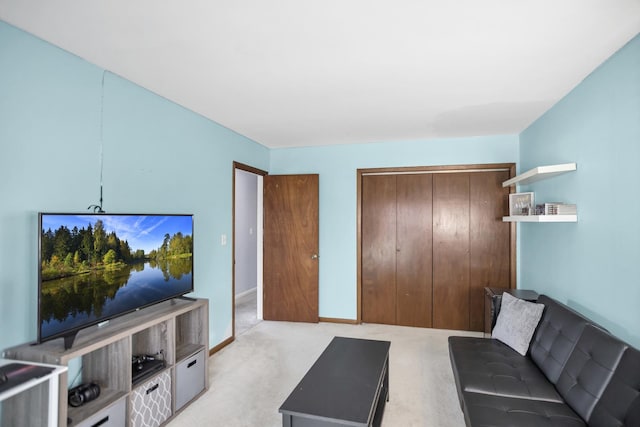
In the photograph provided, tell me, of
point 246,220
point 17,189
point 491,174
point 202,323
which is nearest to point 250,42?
point 17,189

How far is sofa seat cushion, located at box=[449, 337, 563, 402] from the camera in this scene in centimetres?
197

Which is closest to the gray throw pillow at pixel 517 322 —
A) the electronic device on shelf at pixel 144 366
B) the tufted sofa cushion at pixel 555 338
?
the tufted sofa cushion at pixel 555 338

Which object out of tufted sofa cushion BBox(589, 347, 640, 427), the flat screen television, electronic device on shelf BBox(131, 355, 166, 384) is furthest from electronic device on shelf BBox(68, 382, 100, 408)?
tufted sofa cushion BBox(589, 347, 640, 427)

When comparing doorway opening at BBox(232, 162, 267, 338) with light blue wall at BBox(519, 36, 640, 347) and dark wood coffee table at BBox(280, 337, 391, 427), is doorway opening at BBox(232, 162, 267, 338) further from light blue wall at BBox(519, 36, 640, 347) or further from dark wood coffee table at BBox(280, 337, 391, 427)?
light blue wall at BBox(519, 36, 640, 347)

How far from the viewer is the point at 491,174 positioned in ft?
13.5

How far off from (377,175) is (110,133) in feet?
10.2

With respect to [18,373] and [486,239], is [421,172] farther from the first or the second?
[18,373]

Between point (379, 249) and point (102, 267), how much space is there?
3233 mm

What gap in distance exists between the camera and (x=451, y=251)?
13.7 feet

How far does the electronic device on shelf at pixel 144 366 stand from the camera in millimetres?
2092

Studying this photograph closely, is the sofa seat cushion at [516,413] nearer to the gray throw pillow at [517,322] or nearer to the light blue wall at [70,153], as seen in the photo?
the gray throw pillow at [517,322]

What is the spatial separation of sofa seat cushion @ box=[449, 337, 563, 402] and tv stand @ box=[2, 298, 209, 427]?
76.1 inches

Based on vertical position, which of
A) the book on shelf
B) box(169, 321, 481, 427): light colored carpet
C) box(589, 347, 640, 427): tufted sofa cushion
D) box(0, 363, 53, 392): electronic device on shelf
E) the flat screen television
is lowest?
box(169, 321, 481, 427): light colored carpet

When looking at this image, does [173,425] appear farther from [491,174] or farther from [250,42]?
[491,174]
